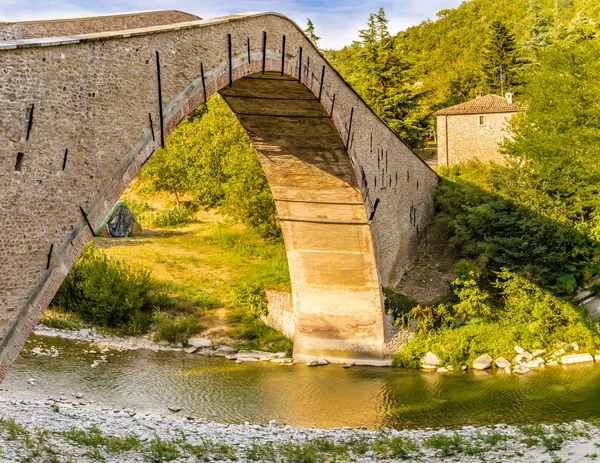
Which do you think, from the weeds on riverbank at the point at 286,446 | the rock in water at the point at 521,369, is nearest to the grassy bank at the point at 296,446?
the weeds on riverbank at the point at 286,446

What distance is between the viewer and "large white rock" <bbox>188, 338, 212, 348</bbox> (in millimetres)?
19938

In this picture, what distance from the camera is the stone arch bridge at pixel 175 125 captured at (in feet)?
27.2

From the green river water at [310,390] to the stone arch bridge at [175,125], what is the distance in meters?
1.92

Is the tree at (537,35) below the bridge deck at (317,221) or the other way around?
the other way around

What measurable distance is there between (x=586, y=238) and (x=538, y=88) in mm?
5543

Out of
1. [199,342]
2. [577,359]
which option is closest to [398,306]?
[577,359]

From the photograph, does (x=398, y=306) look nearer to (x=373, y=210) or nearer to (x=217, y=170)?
(x=373, y=210)

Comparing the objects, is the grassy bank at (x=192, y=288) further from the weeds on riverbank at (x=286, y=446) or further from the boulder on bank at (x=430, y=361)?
the weeds on riverbank at (x=286, y=446)

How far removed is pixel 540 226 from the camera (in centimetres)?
1970

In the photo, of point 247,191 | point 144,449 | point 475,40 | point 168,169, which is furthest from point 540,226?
point 475,40

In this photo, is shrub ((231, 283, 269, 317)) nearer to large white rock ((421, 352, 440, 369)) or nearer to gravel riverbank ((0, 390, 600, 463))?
large white rock ((421, 352, 440, 369))

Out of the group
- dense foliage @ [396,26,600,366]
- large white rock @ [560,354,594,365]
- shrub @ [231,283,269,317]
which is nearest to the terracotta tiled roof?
dense foliage @ [396,26,600,366]

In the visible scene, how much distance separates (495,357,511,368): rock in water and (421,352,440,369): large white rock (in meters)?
1.49

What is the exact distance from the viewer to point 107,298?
2050 centimetres
